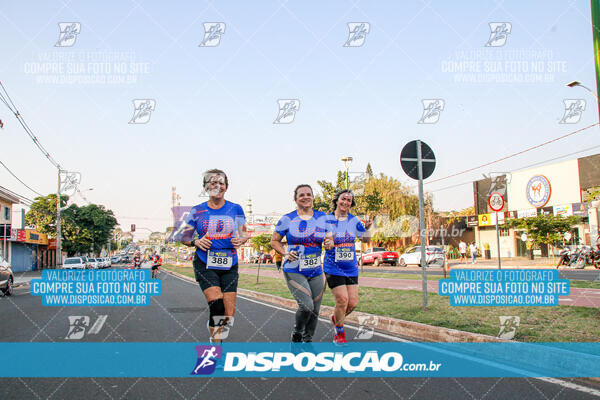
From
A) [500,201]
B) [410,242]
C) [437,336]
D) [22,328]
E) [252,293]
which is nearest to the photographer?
[437,336]

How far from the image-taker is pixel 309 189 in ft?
17.6

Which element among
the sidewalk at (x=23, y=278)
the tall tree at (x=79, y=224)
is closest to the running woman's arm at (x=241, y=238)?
the sidewalk at (x=23, y=278)

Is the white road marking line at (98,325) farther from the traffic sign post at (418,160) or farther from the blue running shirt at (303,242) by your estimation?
the traffic sign post at (418,160)

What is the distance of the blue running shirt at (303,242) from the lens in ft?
16.9

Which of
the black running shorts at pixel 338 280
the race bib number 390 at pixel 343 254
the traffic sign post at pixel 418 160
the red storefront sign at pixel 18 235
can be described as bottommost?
the black running shorts at pixel 338 280

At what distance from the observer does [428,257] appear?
31.7 metres

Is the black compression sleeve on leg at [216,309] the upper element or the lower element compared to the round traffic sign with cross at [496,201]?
lower

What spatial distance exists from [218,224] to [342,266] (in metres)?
1.66

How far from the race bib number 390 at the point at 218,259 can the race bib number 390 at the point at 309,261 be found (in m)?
0.90

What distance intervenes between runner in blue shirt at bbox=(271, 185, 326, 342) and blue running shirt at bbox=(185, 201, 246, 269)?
1.98ft

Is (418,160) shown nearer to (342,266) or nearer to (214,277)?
(342,266)

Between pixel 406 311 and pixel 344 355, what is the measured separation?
3524 millimetres

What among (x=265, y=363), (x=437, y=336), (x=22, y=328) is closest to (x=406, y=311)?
(x=437, y=336)

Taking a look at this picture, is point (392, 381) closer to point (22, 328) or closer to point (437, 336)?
point (437, 336)
